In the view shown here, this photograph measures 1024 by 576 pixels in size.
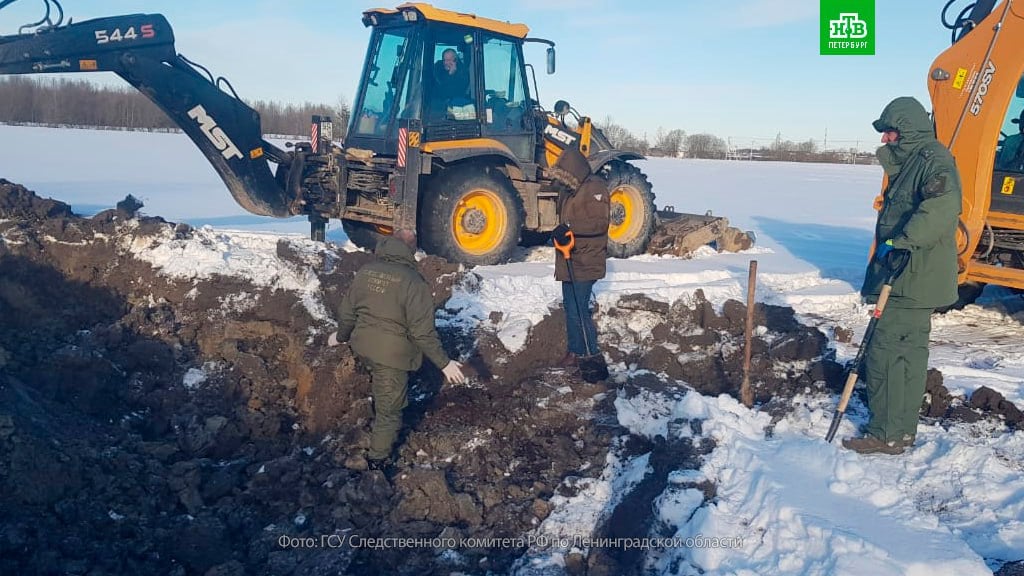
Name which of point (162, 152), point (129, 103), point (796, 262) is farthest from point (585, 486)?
point (129, 103)

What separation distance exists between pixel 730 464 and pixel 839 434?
1.17 metres

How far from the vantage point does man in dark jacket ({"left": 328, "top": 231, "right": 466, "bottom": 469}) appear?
16.6 ft

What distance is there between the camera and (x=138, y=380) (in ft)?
19.8

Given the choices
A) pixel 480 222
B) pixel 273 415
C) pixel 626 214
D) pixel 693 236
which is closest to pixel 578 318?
pixel 273 415

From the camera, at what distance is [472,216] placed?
9.65m

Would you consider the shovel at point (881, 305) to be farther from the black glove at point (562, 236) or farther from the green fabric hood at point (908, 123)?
the black glove at point (562, 236)

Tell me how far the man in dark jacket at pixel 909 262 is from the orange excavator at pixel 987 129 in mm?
2991

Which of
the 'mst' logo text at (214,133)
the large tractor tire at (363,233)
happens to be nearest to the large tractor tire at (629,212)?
the large tractor tire at (363,233)

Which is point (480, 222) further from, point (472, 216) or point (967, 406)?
point (967, 406)

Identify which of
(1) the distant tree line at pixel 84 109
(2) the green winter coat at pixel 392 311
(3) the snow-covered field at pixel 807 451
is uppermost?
(1) the distant tree line at pixel 84 109

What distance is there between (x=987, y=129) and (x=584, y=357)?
474 cm

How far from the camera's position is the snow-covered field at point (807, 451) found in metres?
4.04

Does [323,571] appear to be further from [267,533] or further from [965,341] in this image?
[965,341]

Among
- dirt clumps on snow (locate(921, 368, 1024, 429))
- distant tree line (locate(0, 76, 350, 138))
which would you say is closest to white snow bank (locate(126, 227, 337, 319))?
dirt clumps on snow (locate(921, 368, 1024, 429))
